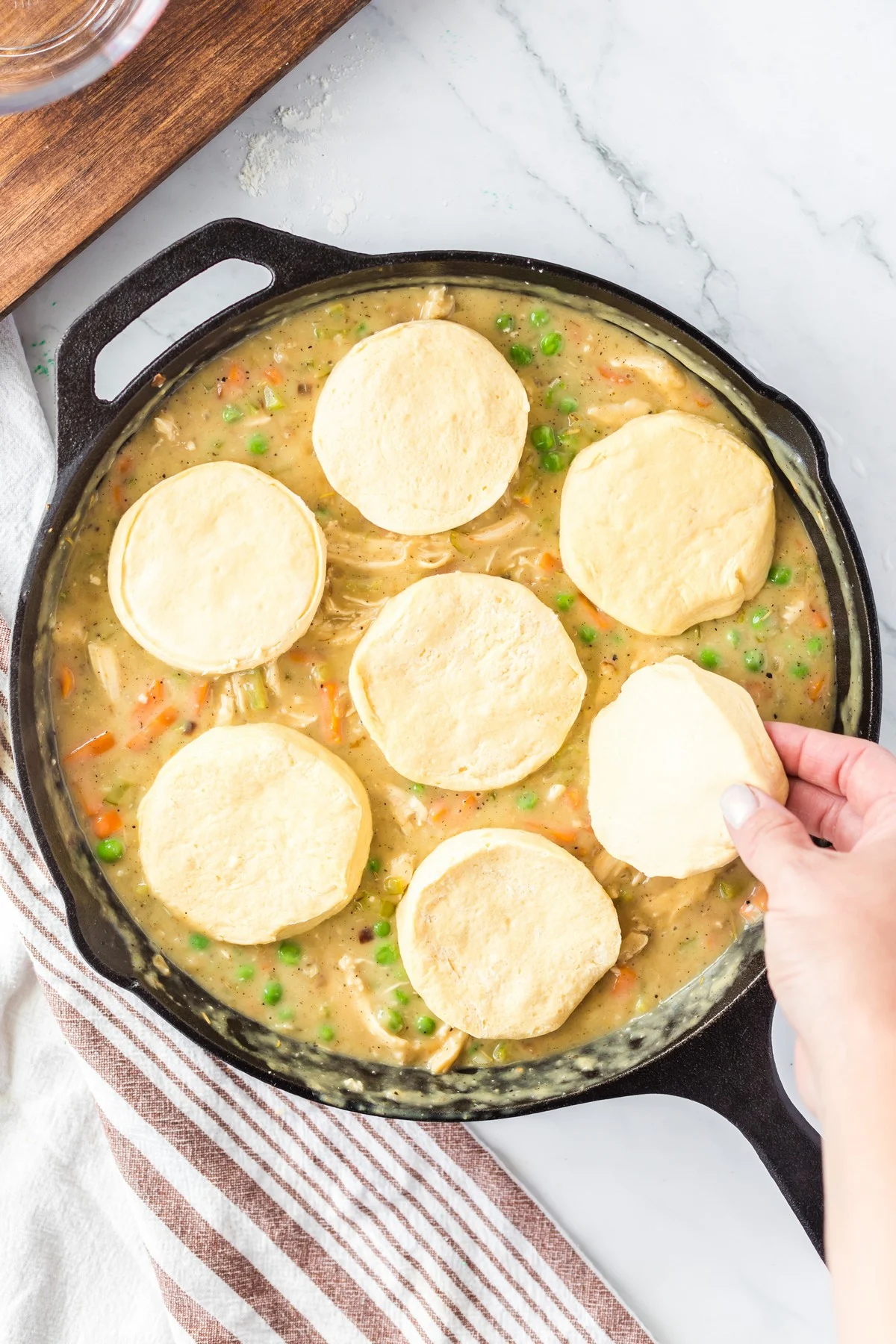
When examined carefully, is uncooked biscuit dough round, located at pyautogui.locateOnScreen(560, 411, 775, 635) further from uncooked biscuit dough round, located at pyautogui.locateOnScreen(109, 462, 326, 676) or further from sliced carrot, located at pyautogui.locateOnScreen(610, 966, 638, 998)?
sliced carrot, located at pyautogui.locateOnScreen(610, 966, 638, 998)

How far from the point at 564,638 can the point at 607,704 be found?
0.23m

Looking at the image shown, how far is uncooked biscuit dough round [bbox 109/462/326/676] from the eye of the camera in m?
2.89

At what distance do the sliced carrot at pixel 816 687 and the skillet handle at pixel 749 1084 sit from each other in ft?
2.57

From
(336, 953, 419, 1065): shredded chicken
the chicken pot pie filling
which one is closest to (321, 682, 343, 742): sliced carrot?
the chicken pot pie filling

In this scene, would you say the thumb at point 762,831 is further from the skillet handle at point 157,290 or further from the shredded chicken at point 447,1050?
the skillet handle at point 157,290

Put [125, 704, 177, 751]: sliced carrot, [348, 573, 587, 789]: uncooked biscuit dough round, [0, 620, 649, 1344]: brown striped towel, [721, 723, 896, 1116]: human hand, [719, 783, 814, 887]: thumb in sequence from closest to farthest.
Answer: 1. [721, 723, 896, 1116]: human hand
2. [719, 783, 814, 887]: thumb
3. [348, 573, 587, 789]: uncooked biscuit dough round
4. [125, 704, 177, 751]: sliced carrot
5. [0, 620, 649, 1344]: brown striped towel

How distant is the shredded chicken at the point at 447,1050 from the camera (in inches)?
122

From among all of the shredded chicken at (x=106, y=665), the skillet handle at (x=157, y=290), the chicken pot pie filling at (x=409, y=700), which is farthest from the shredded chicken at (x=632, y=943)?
the skillet handle at (x=157, y=290)

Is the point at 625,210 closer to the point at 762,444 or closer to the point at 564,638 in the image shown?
the point at 762,444

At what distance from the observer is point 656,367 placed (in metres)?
2.98

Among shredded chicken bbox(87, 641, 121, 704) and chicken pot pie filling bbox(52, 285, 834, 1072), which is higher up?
shredded chicken bbox(87, 641, 121, 704)

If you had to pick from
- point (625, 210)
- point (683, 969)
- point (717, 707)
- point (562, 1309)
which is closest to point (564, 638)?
point (717, 707)

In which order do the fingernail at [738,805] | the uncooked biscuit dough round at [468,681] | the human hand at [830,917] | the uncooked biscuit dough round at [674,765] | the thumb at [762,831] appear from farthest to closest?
the uncooked biscuit dough round at [468,681]
the uncooked biscuit dough round at [674,765]
the fingernail at [738,805]
the thumb at [762,831]
the human hand at [830,917]

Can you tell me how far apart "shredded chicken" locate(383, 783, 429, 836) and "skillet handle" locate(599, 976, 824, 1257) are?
0.87m
